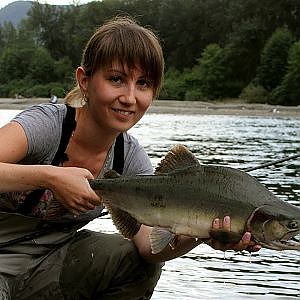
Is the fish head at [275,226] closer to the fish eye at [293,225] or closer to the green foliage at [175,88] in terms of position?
the fish eye at [293,225]

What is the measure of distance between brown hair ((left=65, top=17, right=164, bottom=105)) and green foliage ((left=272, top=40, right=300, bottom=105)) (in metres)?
69.4

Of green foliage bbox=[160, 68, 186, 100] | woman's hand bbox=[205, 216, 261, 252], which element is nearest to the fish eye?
woman's hand bbox=[205, 216, 261, 252]

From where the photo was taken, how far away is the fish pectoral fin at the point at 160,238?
418cm

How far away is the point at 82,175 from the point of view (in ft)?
13.5

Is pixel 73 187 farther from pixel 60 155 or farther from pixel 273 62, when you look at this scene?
pixel 273 62

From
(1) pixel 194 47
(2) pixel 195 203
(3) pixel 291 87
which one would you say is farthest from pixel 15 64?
(2) pixel 195 203

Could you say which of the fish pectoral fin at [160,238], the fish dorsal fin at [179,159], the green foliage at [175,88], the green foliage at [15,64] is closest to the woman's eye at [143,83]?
the fish dorsal fin at [179,159]

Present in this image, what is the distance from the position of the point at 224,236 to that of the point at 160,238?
0.42 m

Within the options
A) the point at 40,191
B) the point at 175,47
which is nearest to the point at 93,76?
the point at 40,191

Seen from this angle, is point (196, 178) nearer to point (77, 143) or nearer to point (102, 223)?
point (77, 143)

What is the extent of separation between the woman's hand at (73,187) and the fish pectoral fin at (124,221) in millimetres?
210

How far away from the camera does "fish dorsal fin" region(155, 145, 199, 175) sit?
4172 millimetres

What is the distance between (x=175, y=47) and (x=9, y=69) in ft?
78.0

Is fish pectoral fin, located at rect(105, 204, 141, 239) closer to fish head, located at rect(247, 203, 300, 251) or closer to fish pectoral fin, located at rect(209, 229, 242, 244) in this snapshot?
fish pectoral fin, located at rect(209, 229, 242, 244)
